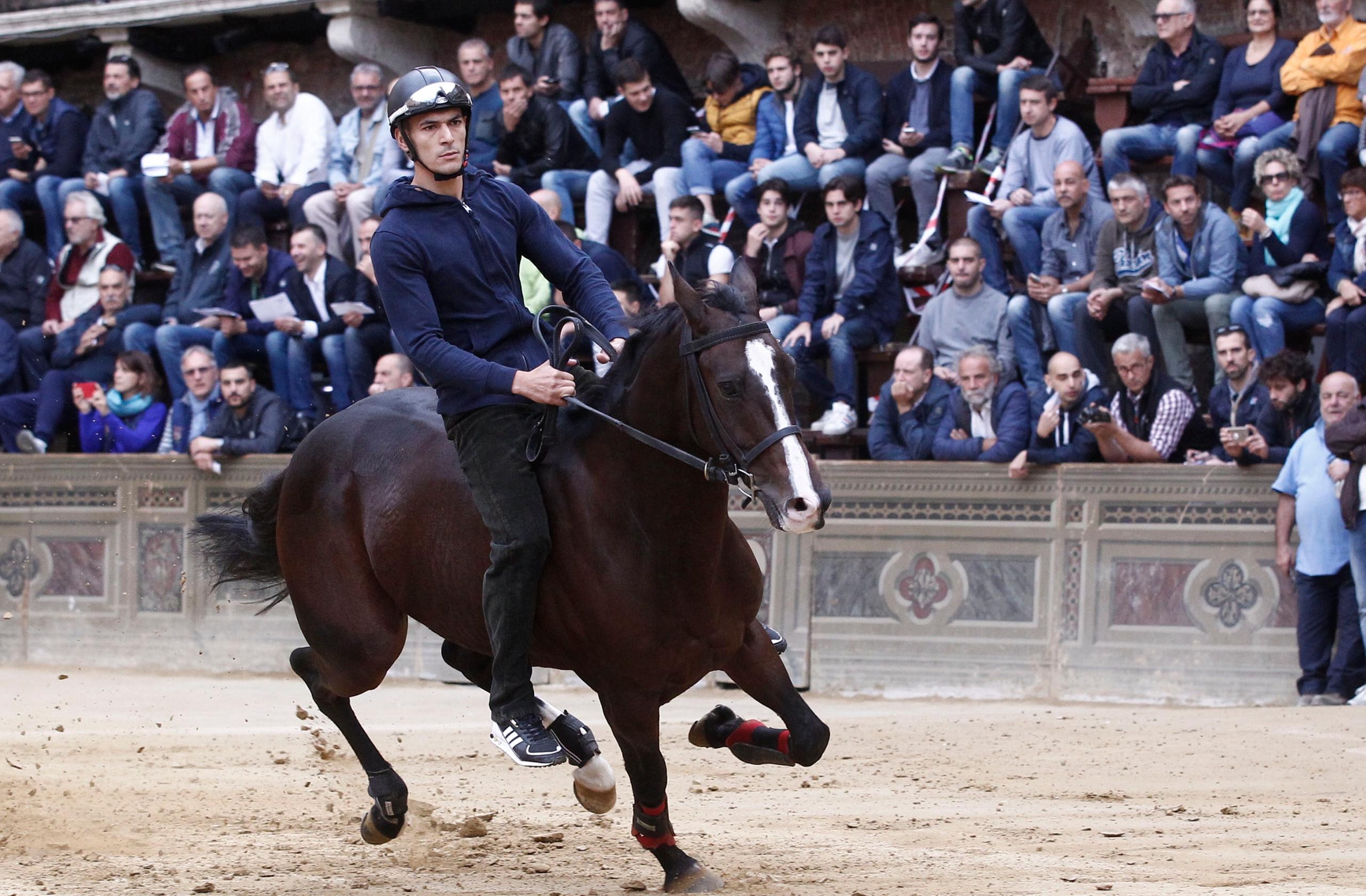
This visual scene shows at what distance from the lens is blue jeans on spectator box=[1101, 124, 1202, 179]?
35.8 ft

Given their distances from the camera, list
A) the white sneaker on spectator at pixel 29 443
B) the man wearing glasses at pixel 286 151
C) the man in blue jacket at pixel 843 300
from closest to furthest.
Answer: the man in blue jacket at pixel 843 300, the white sneaker on spectator at pixel 29 443, the man wearing glasses at pixel 286 151

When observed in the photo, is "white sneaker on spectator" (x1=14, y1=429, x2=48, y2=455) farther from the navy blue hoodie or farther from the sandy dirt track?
the navy blue hoodie

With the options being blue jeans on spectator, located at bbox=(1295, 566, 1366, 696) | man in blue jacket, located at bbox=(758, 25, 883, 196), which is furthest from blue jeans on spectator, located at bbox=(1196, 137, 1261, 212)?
blue jeans on spectator, located at bbox=(1295, 566, 1366, 696)

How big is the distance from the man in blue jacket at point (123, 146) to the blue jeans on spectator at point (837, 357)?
21.5 ft

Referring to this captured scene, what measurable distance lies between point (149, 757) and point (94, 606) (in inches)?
175

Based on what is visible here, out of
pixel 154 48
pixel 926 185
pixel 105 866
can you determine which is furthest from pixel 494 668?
pixel 154 48

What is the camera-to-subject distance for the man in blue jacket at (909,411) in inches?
416

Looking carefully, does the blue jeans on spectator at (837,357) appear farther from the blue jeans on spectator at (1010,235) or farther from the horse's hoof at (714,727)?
the horse's hoof at (714,727)

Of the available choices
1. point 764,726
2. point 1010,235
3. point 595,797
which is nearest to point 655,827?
point 595,797

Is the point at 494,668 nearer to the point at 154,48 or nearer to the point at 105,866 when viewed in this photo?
the point at 105,866

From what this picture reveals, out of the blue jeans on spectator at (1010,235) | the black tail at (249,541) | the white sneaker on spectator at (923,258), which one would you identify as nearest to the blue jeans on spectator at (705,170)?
the white sneaker on spectator at (923,258)

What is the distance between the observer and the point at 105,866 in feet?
19.7

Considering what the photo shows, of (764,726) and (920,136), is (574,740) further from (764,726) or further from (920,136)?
(920,136)

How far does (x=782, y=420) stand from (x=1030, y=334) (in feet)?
20.3
